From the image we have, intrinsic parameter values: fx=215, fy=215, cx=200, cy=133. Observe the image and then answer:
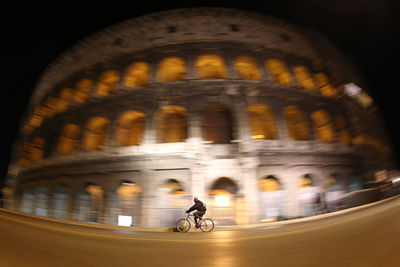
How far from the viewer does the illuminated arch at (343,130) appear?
17566mm

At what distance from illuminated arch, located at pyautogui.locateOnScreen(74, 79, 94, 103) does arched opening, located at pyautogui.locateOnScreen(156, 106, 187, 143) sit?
751cm

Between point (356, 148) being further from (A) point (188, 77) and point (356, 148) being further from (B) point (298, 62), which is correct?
(A) point (188, 77)

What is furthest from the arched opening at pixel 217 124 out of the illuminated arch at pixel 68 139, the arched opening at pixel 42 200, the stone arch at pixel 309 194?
the arched opening at pixel 42 200

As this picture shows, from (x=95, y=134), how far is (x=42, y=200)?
23.6 feet

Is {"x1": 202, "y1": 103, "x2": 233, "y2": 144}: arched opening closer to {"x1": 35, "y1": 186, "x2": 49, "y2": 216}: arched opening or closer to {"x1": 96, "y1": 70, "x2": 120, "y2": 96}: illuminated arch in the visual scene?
{"x1": 96, "y1": 70, "x2": 120, "y2": 96}: illuminated arch

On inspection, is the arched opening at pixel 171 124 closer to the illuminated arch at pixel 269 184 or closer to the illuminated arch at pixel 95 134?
the illuminated arch at pixel 95 134

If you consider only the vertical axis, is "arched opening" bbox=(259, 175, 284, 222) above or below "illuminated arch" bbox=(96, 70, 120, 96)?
below

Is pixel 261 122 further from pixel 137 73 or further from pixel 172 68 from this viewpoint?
pixel 137 73

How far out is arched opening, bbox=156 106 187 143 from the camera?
1554 centimetres

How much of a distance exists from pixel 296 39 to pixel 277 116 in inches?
339

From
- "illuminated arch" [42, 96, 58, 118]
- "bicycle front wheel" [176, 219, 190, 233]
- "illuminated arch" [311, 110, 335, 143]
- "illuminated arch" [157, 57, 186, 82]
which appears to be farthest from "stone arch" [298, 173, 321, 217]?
"illuminated arch" [42, 96, 58, 118]

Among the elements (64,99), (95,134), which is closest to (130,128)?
(95,134)

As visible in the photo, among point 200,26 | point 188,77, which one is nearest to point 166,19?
point 200,26

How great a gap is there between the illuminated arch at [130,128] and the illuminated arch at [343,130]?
1571cm
